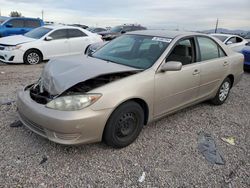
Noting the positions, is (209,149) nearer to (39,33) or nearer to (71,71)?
(71,71)

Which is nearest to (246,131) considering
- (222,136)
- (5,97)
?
(222,136)

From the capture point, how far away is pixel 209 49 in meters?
4.46

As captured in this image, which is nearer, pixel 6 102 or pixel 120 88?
pixel 120 88

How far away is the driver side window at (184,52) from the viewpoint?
3703 millimetres

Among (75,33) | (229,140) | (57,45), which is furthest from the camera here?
(75,33)

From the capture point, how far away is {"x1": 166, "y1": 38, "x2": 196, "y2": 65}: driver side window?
370 centimetres

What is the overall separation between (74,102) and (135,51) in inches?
61.4

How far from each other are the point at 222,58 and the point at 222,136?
169 cm

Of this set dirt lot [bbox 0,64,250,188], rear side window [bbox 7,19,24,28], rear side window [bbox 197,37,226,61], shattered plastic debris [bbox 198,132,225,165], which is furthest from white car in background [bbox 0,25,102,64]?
shattered plastic debris [bbox 198,132,225,165]

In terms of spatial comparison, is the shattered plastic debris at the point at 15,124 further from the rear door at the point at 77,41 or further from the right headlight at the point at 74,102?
the rear door at the point at 77,41

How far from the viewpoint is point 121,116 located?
3.00 metres

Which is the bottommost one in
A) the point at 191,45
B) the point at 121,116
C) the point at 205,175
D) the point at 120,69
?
the point at 205,175

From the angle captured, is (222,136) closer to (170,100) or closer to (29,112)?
(170,100)

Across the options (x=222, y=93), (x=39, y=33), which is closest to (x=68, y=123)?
(x=222, y=93)
